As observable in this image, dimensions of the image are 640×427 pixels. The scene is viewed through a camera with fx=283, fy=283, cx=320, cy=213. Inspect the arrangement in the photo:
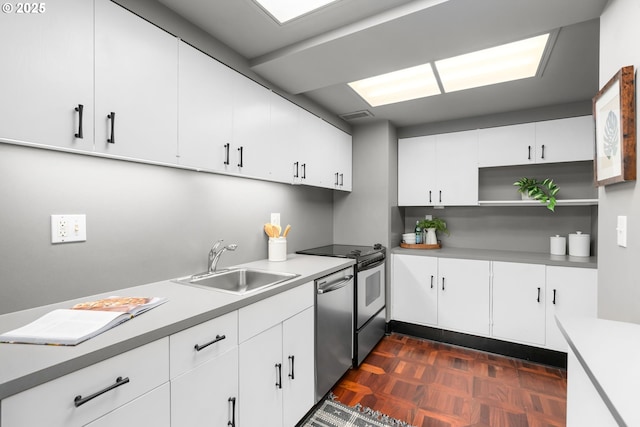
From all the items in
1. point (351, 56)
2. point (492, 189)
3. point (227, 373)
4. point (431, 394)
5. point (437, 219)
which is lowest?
point (431, 394)

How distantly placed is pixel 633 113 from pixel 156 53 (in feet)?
6.89

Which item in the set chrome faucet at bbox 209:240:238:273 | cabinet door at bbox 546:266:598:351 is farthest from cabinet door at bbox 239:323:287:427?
cabinet door at bbox 546:266:598:351

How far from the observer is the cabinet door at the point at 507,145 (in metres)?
2.82

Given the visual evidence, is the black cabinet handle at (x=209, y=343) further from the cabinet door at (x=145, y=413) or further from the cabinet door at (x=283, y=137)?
the cabinet door at (x=283, y=137)

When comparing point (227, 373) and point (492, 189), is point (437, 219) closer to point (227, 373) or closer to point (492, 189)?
point (492, 189)

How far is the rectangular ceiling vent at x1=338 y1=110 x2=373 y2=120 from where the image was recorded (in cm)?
294

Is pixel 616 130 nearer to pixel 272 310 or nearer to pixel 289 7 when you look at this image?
pixel 289 7

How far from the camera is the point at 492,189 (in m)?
3.22

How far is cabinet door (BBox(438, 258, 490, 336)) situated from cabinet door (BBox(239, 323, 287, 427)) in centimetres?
199

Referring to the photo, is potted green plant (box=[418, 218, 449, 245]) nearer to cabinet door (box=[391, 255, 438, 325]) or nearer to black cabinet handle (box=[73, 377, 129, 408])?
cabinet door (box=[391, 255, 438, 325])

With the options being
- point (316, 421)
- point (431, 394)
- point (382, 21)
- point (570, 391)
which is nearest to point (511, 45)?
point (382, 21)

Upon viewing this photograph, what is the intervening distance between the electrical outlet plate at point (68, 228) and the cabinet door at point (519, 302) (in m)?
3.12

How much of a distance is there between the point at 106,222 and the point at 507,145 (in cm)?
344

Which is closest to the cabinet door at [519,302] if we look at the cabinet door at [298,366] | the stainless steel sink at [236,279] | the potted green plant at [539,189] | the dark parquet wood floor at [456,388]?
the dark parquet wood floor at [456,388]
